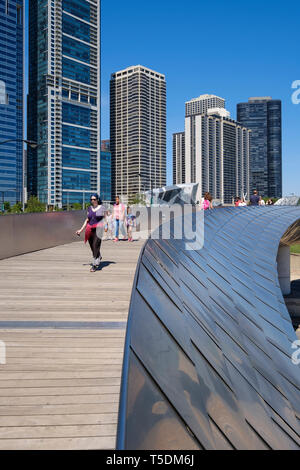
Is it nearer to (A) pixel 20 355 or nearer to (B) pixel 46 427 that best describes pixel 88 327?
(A) pixel 20 355

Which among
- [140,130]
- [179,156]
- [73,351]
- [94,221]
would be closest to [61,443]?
[73,351]

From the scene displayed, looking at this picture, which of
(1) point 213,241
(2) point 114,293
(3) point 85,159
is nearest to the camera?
(2) point 114,293

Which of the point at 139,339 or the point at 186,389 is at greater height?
the point at 139,339

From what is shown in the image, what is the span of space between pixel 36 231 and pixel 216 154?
13460cm

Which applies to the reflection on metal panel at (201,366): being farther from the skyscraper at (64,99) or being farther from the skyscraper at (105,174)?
the skyscraper at (105,174)

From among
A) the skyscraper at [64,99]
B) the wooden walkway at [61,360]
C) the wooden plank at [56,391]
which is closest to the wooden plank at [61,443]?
the wooden walkway at [61,360]

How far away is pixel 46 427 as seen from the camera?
2.82 metres

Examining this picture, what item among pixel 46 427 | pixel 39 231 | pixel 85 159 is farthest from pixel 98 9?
pixel 46 427

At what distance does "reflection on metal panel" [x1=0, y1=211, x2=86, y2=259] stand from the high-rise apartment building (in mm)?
150913

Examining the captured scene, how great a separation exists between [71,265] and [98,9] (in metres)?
174

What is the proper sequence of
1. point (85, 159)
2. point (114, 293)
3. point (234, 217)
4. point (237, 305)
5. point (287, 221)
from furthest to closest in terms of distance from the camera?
point (85, 159) < point (287, 221) < point (234, 217) < point (114, 293) < point (237, 305)

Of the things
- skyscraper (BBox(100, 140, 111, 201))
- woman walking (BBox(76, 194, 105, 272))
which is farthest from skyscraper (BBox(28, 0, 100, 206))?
woman walking (BBox(76, 194, 105, 272))

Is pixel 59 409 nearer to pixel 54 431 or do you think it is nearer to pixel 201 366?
pixel 54 431

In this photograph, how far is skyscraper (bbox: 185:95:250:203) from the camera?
137375mm
